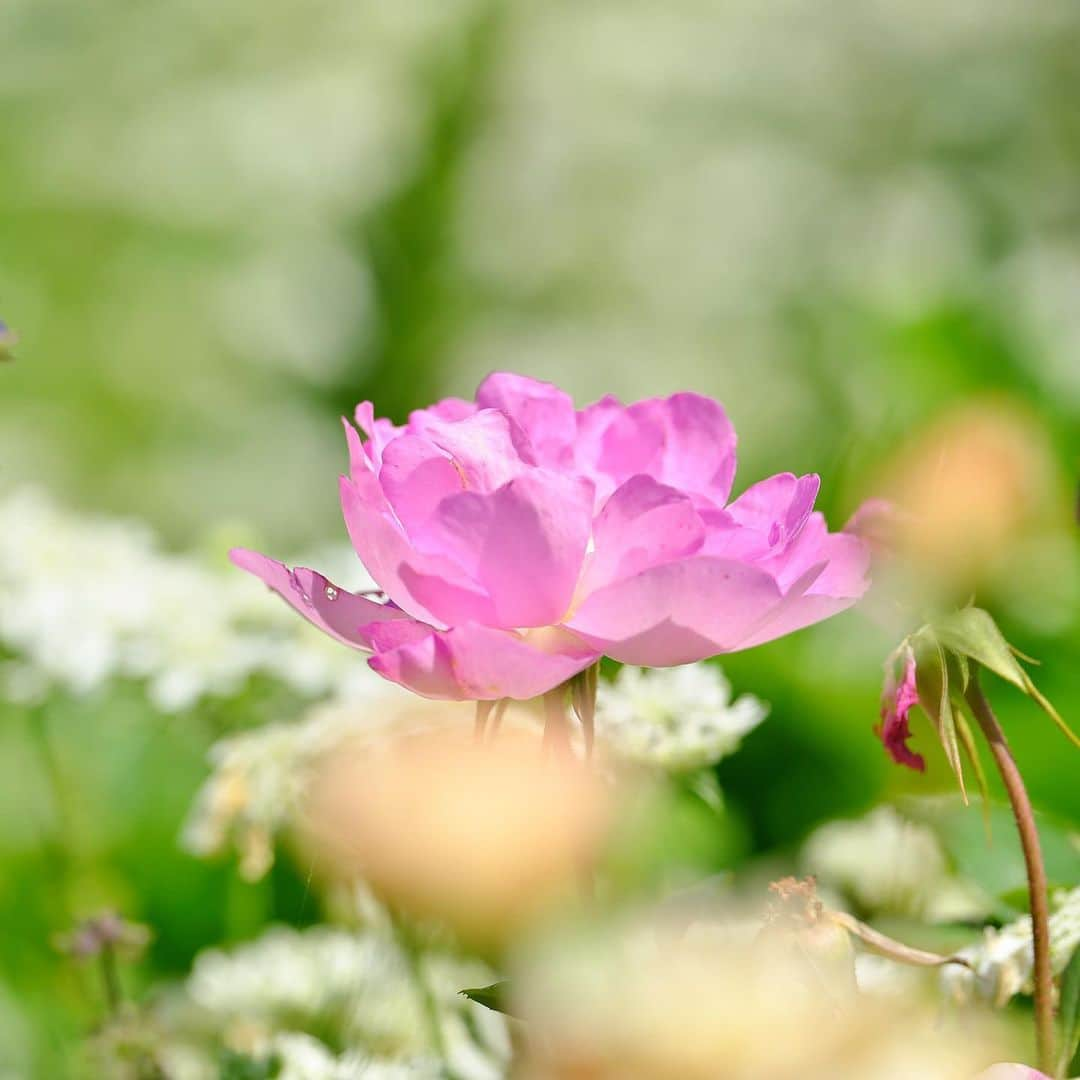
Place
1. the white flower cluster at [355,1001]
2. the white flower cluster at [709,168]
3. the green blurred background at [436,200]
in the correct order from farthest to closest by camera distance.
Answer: the white flower cluster at [709,168] → the green blurred background at [436,200] → the white flower cluster at [355,1001]

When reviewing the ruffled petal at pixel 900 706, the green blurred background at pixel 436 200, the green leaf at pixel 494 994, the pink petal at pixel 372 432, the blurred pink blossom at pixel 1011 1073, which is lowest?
the green blurred background at pixel 436 200

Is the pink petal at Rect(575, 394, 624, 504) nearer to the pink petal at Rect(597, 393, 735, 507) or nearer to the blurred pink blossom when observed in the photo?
the pink petal at Rect(597, 393, 735, 507)

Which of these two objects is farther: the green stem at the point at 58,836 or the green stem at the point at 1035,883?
the green stem at the point at 58,836

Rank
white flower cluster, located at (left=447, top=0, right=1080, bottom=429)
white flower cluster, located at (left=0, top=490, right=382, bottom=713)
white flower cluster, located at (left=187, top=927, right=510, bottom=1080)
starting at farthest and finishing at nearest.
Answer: white flower cluster, located at (left=447, top=0, right=1080, bottom=429), white flower cluster, located at (left=0, top=490, right=382, bottom=713), white flower cluster, located at (left=187, top=927, right=510, bottom=1080)

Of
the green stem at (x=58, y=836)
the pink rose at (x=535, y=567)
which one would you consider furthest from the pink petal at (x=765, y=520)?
the green stem at (x=58, y=836)

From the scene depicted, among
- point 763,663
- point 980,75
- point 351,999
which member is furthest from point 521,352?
point 351,999

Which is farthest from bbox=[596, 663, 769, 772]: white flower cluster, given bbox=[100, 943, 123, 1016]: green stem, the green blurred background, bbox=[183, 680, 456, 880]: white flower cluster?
the green blurred background

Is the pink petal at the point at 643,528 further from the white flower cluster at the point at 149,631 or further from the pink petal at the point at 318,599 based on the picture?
the white flower cluster at the point at 149,631
